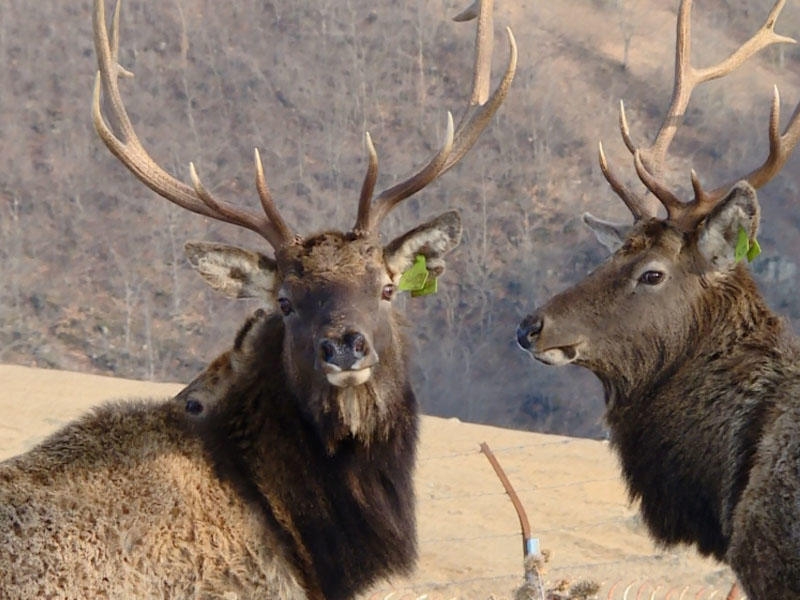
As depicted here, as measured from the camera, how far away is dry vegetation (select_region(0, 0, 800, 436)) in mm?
42812

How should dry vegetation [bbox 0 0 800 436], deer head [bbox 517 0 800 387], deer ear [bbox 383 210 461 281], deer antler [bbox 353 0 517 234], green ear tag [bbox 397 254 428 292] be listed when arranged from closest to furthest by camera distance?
1. deer antler [bbox 353 0 517 234]
2. deer ear [bbox 383 210 461 281]
3. green ear tag [bbox 397 254 428 292]
4. deer head [bbox 517 0 800 387]
5. dry vegetation [bbox 0 0 800 436]

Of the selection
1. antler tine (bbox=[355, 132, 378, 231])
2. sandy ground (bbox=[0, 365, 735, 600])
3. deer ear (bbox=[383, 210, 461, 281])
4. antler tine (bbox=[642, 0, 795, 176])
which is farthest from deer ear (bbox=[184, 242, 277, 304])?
sandy ground (bbox=[0, 365, 735, 600])

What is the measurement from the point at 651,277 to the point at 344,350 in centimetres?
230

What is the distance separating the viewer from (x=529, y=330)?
8.00 metres

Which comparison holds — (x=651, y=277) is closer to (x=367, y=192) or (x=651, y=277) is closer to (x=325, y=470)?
(x=367, y=192)

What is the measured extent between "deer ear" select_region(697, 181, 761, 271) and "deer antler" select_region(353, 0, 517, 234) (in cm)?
144

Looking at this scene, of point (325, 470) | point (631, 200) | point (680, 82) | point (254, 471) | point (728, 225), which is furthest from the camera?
point (680, 82)

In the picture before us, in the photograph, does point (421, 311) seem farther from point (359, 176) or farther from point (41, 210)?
point (41, 210)

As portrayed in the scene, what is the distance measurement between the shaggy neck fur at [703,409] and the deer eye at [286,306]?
2107mm

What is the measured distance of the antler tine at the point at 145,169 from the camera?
7430mm

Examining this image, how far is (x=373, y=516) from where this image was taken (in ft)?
22.6

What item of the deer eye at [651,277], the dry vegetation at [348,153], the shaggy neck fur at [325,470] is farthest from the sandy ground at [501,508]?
the dry vegetation at [348,153]

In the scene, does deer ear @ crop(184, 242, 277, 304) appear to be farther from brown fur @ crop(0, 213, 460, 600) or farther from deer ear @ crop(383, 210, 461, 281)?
deer ear @ crop(383, 210, 461, 281)

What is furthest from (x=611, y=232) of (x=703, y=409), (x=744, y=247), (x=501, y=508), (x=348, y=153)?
(x=348, y=153)
